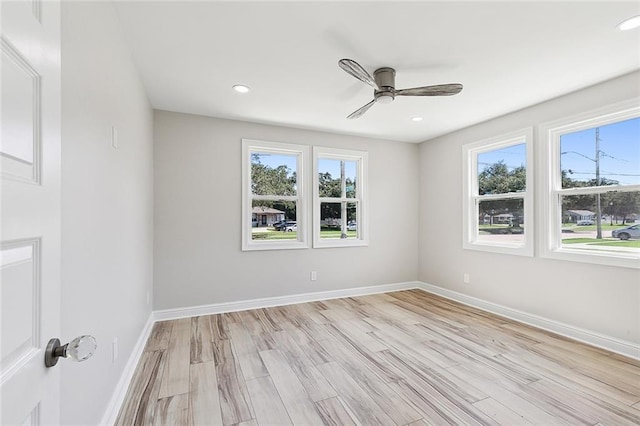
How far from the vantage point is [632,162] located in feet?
8.94

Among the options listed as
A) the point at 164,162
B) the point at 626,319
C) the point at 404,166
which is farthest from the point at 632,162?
the point at 164,162

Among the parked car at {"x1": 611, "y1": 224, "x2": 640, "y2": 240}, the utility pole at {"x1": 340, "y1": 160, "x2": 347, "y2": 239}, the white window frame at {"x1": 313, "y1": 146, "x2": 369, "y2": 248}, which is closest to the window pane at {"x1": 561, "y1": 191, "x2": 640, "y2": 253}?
the parked car at {"x1": 611, "y1": 224, "x2": 640, "y2": 240}

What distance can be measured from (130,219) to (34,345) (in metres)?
1.88

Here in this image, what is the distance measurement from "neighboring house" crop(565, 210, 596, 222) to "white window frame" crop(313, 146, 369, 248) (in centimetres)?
251

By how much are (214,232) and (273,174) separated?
1.17 meters

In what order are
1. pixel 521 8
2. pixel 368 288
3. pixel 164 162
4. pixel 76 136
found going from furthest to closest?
pixel 368 288
pixel 164 162
pixel 521 8
pixel 76 136

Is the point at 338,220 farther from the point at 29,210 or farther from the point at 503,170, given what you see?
the point at 29,210

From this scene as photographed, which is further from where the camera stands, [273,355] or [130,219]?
[273,355]

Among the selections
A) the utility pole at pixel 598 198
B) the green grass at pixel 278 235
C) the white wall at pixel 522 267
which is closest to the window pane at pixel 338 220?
the green grass at pixel 278 235

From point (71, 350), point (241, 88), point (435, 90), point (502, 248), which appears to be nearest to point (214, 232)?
point (241, 88)

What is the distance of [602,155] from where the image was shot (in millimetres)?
2934

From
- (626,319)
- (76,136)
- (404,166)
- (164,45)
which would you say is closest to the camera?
(76,136)

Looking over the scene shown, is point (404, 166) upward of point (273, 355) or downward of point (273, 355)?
upward

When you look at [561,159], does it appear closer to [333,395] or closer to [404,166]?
[404,166]
